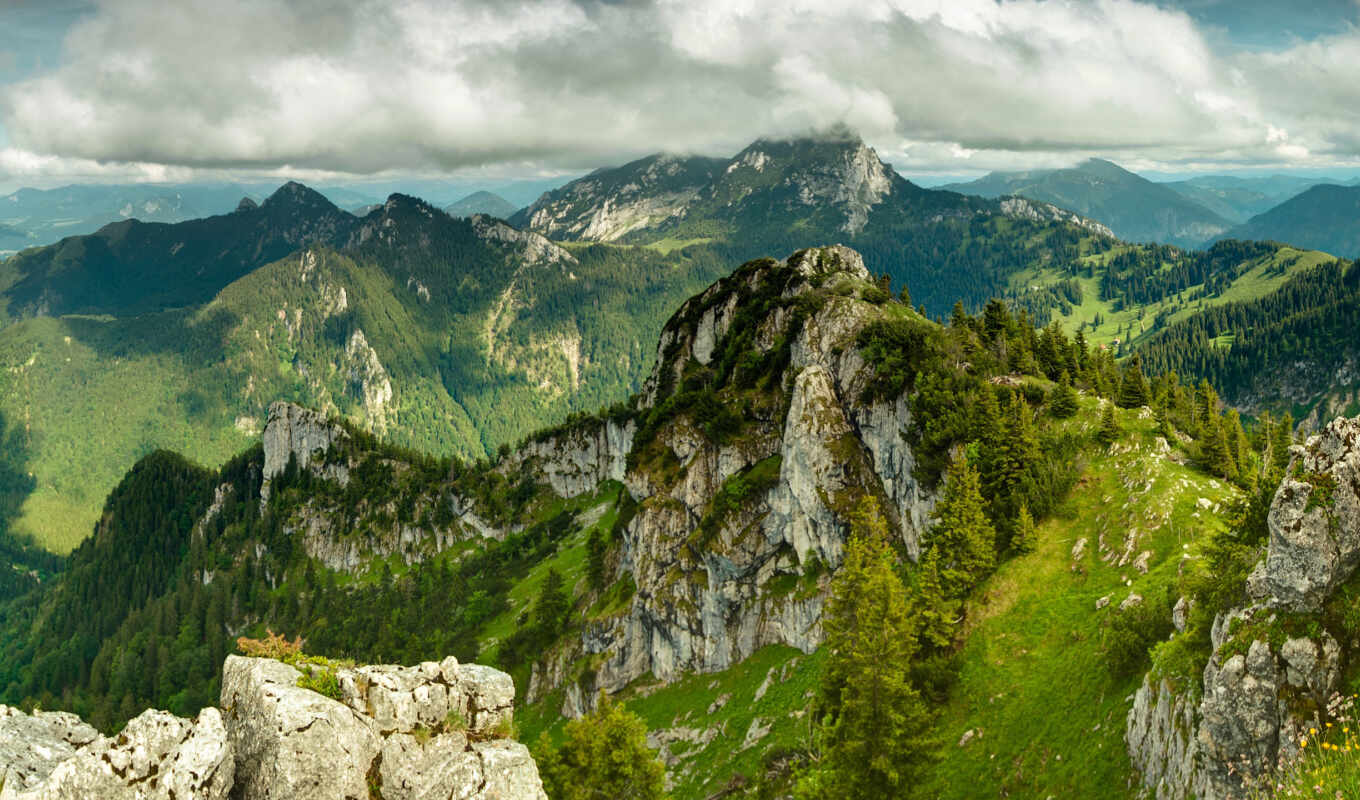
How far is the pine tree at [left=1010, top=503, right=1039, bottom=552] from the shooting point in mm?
48375

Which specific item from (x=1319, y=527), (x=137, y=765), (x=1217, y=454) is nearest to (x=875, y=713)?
(x=1319, y=527)

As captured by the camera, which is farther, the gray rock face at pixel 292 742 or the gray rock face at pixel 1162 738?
the gray rock face at pixel 1162 738

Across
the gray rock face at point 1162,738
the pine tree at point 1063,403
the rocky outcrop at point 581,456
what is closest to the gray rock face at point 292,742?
the gray rock face at point 1162,738

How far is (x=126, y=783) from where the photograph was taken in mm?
19953

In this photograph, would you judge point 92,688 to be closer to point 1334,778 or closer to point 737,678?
point 737,678

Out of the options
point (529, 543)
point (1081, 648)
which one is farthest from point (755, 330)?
point (529, 543)

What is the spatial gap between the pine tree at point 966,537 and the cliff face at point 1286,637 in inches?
891

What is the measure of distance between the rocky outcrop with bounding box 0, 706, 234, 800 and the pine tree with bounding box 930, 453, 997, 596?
4055 centimetres

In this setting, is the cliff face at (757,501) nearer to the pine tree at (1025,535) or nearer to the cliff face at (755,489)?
the cliff face at (755,489)

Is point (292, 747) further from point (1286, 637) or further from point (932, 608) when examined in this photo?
point (932, 608)

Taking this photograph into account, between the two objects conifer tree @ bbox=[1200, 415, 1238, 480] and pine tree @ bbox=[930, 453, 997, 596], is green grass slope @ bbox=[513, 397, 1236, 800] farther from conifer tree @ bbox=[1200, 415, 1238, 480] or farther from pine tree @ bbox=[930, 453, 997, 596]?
pine tree @ bbox=[930, 453, 997, 596]

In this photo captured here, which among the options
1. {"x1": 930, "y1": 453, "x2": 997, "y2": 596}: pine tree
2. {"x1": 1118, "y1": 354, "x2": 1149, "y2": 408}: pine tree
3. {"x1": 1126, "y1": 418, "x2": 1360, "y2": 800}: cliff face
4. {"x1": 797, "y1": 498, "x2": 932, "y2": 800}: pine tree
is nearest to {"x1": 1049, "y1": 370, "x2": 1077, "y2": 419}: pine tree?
{"x1": 1118, "y1": 354, "x2": 1149, "y2": 408}: pine tree

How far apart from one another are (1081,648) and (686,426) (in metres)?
53.5

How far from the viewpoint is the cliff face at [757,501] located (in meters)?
68.4
